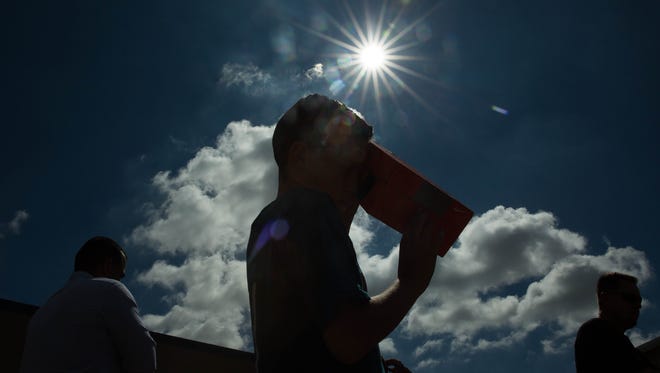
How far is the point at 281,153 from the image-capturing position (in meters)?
1.94

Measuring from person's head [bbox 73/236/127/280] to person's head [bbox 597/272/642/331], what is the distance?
4.53 m

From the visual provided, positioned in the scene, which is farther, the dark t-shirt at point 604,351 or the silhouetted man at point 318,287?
the dark t-shirt at point 604,351

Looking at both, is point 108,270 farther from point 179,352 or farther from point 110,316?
point 179,352

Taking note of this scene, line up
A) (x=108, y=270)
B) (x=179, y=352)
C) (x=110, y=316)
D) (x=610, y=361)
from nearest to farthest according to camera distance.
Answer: (x=110, y=316), (x=108, y=270), (x=610, y=361), (x=179, y=352)

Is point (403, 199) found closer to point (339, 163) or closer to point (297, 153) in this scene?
point (339, 163)

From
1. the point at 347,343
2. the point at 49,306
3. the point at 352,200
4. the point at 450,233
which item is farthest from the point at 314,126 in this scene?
the point at 49,306

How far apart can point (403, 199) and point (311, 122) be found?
0.48 m

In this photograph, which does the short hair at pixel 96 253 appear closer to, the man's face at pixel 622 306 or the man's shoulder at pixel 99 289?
the man's shoulder at pixel 99 289

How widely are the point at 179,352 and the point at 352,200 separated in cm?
790

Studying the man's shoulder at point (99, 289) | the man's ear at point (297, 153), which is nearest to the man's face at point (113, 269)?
the man's shoulder at point (99, 289)

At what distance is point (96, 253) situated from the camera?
3.70 m

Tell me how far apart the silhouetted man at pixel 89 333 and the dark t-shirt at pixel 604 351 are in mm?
3600

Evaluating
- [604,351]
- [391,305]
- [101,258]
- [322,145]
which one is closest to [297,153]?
[322,145]

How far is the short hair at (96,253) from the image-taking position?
11.9 ft
